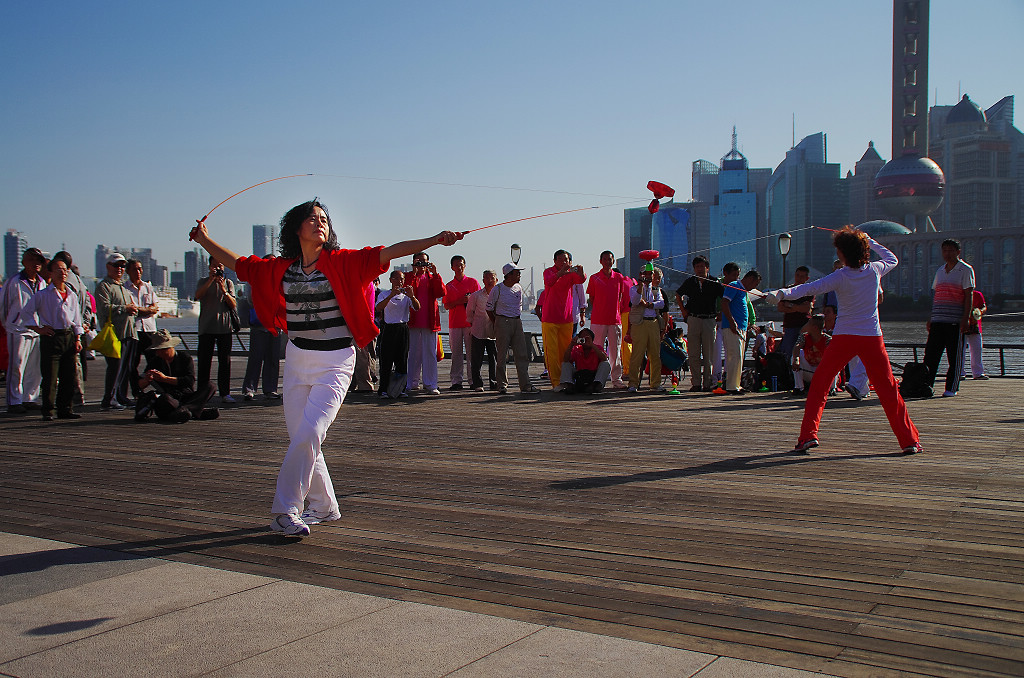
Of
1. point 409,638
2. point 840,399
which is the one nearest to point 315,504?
point 409,638

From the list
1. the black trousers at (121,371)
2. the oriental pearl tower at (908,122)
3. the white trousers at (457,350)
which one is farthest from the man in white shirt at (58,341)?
the oriental pearl tower at (908,122)

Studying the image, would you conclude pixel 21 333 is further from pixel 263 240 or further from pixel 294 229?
pixel 294 229

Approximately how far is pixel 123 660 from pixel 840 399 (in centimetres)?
977

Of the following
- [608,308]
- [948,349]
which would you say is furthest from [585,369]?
[948,349]

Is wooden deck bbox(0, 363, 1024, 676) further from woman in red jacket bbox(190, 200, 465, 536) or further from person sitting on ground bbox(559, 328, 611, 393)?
person sitting on ground bbox(559, 328, 611, 393)

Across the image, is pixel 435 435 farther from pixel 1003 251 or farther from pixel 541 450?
pixel 1003 251

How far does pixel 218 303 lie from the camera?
11.4 m

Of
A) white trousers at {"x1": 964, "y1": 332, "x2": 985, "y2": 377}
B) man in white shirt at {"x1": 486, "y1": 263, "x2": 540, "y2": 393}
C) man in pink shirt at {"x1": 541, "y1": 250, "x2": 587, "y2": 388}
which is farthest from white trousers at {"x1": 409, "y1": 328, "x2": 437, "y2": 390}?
white trousers at {"x1": 964, "y1": 332, "x2": 985, "y2": 377}

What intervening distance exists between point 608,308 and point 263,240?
736 centimetres

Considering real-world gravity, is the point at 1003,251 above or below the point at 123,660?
above

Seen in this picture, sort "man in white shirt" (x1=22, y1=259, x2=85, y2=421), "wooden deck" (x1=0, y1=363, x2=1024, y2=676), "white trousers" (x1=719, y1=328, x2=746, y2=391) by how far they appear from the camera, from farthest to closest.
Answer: "white trousers" (x1=719, y1=328, x2=746, y2=391)
"man in white shirt" (x1=22, y1=259, x2=85, y2=421)
"wooden deck" (x1=0, y1=363, x2=1024, y2=676)

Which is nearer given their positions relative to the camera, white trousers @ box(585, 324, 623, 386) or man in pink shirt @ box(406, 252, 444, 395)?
man in pink shirt @ box(406, 252, 444, 395)

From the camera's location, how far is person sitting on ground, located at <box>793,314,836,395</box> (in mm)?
11234

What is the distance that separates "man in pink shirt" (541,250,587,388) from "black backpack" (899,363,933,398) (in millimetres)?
4370
